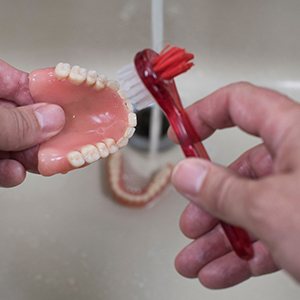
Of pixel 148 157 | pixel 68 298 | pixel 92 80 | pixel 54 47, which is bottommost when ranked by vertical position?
pixel 68 298

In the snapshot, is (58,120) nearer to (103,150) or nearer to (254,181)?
(103,150)

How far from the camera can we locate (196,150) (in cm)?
56

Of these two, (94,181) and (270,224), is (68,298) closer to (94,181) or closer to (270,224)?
(94,181)

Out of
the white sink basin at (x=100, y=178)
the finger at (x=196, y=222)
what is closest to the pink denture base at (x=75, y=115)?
the finger at (x=196, y=222)

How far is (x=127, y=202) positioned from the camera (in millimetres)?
986

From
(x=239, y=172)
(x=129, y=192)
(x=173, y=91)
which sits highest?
(x=173, y=91)

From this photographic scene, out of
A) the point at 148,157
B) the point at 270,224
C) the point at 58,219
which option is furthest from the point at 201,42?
the point at 270,224

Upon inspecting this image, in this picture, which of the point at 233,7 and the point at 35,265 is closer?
the point at 35,265

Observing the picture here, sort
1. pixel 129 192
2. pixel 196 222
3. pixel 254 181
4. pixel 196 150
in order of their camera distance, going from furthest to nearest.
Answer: pixel 129 192 → pixel 196 222 → pixel 196 150 → pixel 254 181

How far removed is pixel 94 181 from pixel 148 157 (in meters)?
0.12

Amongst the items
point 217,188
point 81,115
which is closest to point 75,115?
point 81,115

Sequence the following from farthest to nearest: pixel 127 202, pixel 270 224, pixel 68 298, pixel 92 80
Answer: pixel 127 202 → pixel 68 298 → pixel 92 80 → pixel 270 224

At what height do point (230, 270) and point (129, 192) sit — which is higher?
point (230, 270)

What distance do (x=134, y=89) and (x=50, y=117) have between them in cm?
10
